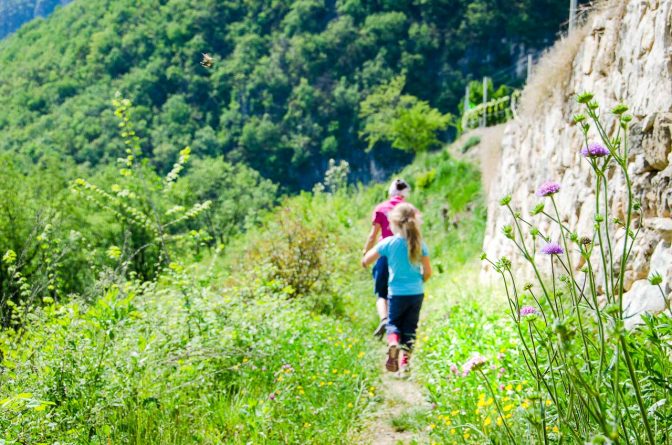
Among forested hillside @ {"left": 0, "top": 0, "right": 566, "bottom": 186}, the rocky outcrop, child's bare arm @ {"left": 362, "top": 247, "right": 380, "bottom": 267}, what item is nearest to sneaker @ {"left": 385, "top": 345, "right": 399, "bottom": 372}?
child's bare arm @ {"left": 362, "top": 247, "right": 380, "bottom": 267}

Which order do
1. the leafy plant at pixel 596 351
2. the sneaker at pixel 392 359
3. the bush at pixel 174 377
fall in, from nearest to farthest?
the leafy plant at pixel 596 351 → the bush at pixel 174 377 → the sneaker at pixel 392 359

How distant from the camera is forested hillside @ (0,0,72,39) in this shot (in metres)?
122

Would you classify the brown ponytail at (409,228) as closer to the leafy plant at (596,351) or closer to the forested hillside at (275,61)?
the leafy plant at (596,351)

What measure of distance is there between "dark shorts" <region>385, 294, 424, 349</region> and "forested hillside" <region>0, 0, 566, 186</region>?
182 ft

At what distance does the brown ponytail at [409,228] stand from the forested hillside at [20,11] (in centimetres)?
13774

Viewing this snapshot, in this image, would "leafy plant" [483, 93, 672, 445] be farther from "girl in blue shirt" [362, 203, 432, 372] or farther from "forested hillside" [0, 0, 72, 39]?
"forested hillside" [0, 0, 72, 39]

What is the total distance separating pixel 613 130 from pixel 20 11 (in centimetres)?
14323

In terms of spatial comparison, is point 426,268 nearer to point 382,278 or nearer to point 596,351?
point 382,278

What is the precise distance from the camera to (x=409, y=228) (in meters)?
4.82

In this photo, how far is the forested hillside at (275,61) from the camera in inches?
2458

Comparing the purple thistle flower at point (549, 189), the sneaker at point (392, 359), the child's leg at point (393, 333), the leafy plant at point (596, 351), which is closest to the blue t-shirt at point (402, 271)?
the child's leg at point (393, 333)

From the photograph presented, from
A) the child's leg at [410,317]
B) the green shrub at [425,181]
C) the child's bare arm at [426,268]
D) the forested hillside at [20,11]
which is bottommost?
the green shrub at [425,181]

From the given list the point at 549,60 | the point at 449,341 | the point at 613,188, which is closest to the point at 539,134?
the point at 549,60

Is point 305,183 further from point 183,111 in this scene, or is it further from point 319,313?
point 319,313
